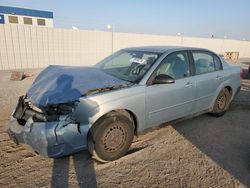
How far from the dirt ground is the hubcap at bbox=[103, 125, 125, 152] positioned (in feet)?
0.75

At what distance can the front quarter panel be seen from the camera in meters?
2.83

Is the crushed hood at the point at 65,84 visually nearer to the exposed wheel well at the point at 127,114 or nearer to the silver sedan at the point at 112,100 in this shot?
the silver sedan at the point at 112,100

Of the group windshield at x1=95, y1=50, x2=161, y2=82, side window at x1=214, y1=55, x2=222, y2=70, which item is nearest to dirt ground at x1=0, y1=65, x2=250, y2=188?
windshield at x1=95, y1=50, x2=161, y2=82

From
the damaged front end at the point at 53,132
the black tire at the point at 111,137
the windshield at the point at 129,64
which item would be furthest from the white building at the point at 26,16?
the black tire at the point at 111,137

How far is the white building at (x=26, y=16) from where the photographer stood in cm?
3309

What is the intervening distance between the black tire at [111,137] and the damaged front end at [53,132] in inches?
5.2

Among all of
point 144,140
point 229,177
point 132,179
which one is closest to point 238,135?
point 229,177

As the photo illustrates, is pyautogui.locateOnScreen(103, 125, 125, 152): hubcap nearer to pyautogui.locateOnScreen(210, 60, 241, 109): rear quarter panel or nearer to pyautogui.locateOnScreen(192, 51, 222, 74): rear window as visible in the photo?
pyautogui.locateOnScreen(192, 51, 222, 74): rear window

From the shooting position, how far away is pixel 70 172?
2898 mm

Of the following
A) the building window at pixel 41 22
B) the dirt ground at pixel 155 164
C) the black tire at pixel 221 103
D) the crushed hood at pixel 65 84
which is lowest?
the dirt ground at pixel 155 164

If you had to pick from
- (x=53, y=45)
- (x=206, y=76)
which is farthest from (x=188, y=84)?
(x=53, y=45)

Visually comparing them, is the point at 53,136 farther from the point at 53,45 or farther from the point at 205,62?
the point at 53,45

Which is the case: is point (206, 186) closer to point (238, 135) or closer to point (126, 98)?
point (126, 98)

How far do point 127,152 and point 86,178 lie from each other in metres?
0.86
